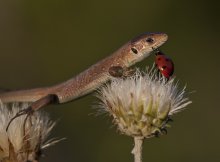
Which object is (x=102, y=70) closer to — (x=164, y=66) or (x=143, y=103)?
(x=164, y=66)

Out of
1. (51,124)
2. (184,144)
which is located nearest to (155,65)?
(51,124)

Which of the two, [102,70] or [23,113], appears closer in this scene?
[23,113]

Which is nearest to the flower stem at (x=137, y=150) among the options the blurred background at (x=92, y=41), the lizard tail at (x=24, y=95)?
the lizard tail at (x=24, y=95)

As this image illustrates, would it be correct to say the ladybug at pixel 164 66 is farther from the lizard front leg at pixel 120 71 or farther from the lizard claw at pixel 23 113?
the lizard claw at pixel 23 113

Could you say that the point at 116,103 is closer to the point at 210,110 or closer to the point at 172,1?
the point at 210,110

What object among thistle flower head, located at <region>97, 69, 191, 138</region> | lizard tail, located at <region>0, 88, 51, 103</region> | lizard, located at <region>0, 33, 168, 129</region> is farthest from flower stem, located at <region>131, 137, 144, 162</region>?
lizard tail, located at <region>0, 88, 51, 103</region>

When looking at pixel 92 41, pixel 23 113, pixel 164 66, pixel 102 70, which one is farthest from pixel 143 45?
pixel 92 41
